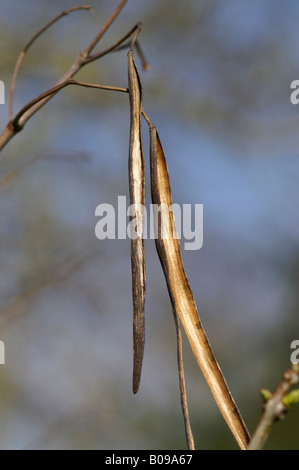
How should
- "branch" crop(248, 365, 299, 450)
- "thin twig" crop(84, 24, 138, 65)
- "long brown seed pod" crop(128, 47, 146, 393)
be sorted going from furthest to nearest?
"thin twig" crop(84, 24, 138, 65) < "long brown seed pod" crop(128, 47, 146, 393) < "branch" crop(248, 365, 299, 450)

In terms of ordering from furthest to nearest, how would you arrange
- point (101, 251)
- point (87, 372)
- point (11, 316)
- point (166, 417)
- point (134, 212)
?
point (166, 417)
point (87, 372)
point (101, 251)
point (11, 316)
point (134, 212)

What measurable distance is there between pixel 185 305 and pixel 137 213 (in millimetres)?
130

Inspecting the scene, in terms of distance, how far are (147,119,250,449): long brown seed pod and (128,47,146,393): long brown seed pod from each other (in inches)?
0.8

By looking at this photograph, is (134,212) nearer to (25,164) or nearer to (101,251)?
(25,164)

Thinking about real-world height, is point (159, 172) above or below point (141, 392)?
above

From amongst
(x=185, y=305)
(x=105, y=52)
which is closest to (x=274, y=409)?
(x=185, y=305)

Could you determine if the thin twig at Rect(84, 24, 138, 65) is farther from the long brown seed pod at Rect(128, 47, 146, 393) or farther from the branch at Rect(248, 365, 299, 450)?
the branch at Rect(248, 365, 299, 450)

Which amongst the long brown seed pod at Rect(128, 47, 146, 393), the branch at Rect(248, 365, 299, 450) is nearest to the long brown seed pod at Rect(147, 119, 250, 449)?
the long brown seed pod at Rect(128, 47, 146, 393)

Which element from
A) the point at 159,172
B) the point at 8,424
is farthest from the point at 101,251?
the point at 8,424

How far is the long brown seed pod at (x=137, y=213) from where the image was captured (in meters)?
0.62

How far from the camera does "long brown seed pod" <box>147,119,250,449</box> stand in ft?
2.07

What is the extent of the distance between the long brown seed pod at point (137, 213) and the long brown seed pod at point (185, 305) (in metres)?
0.02
